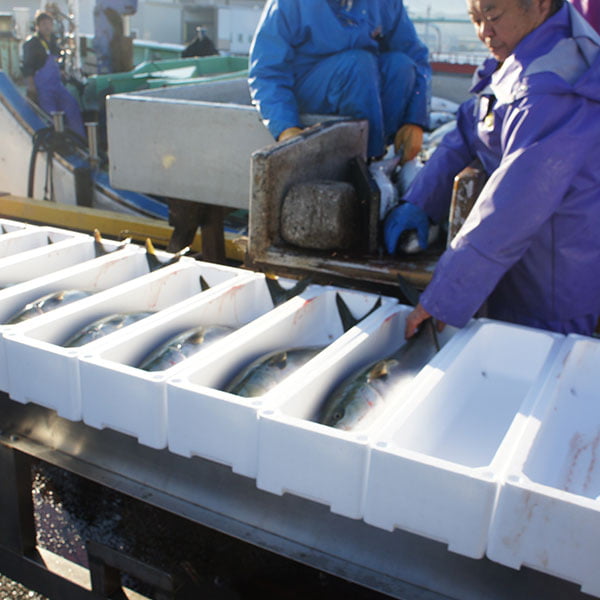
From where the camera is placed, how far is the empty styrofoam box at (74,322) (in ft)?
5.80

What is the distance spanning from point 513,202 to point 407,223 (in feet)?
3.22

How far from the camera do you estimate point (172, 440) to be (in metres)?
1.66

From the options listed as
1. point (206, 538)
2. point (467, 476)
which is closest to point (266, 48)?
point (206, 538)

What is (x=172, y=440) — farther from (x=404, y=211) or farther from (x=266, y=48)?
(x=266, y=48)

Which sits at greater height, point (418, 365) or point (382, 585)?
point (418, 365)

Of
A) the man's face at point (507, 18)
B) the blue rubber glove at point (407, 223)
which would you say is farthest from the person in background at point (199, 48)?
the man's face at point (507, 18)

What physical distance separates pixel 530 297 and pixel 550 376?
65 cm

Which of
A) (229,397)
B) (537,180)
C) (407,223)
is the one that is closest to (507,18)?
(537,180)

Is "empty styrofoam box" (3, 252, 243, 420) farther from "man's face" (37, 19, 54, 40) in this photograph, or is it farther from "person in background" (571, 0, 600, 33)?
"man's face" (37, 19, 54, 40)

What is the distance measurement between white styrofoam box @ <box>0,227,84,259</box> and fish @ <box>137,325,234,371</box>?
3.39 ft

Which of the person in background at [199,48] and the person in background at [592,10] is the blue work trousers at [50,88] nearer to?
the person in background at [199,48]

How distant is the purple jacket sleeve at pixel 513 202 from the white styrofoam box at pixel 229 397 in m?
0.29

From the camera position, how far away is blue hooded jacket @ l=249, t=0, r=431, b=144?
12.0 ft

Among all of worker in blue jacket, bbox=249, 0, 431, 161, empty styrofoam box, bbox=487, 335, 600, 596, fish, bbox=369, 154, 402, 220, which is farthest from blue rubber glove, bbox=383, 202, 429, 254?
empty styrofoam box, bbox=487, 335, 600, 596
